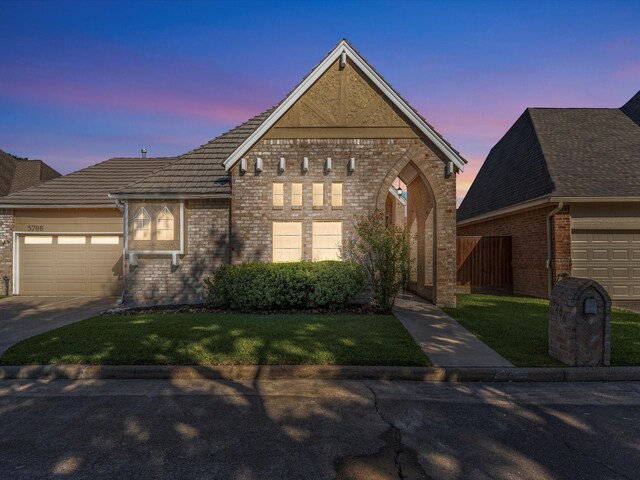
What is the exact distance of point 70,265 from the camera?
45.7ft

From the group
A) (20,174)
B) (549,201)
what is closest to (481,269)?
(549,201)

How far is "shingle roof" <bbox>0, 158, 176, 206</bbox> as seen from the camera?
45.1 ft

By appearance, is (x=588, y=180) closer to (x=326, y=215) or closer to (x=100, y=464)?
(x=326, y=215)

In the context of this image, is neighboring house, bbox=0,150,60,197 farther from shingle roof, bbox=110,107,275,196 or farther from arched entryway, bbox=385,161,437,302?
arched entryway, bbox=385,161,437,302

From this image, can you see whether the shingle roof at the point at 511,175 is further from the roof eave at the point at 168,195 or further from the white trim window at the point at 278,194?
the roof eave at the point at 168,195

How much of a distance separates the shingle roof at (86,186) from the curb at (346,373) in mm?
9494

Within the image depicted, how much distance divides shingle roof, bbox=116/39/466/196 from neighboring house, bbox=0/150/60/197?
40.8 feet

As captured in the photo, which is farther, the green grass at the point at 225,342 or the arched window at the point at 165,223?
the arched window at the point at 165,223

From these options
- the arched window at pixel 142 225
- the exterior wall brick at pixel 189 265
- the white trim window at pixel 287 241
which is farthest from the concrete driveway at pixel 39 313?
the white trim window at pixel 287 241

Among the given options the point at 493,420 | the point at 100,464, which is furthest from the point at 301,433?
the point at 493,420

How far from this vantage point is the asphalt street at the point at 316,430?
9.82ft

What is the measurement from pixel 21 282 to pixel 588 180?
71.0 ft

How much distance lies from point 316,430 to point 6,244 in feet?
53.1

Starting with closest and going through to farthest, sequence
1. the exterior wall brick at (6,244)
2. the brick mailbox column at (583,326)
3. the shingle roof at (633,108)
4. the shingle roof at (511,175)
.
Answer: the brick mailbox column at (583,326), the shingle roof at (511,175), the exterior wall brick at (6,244), the shingle roof at (633,108)
